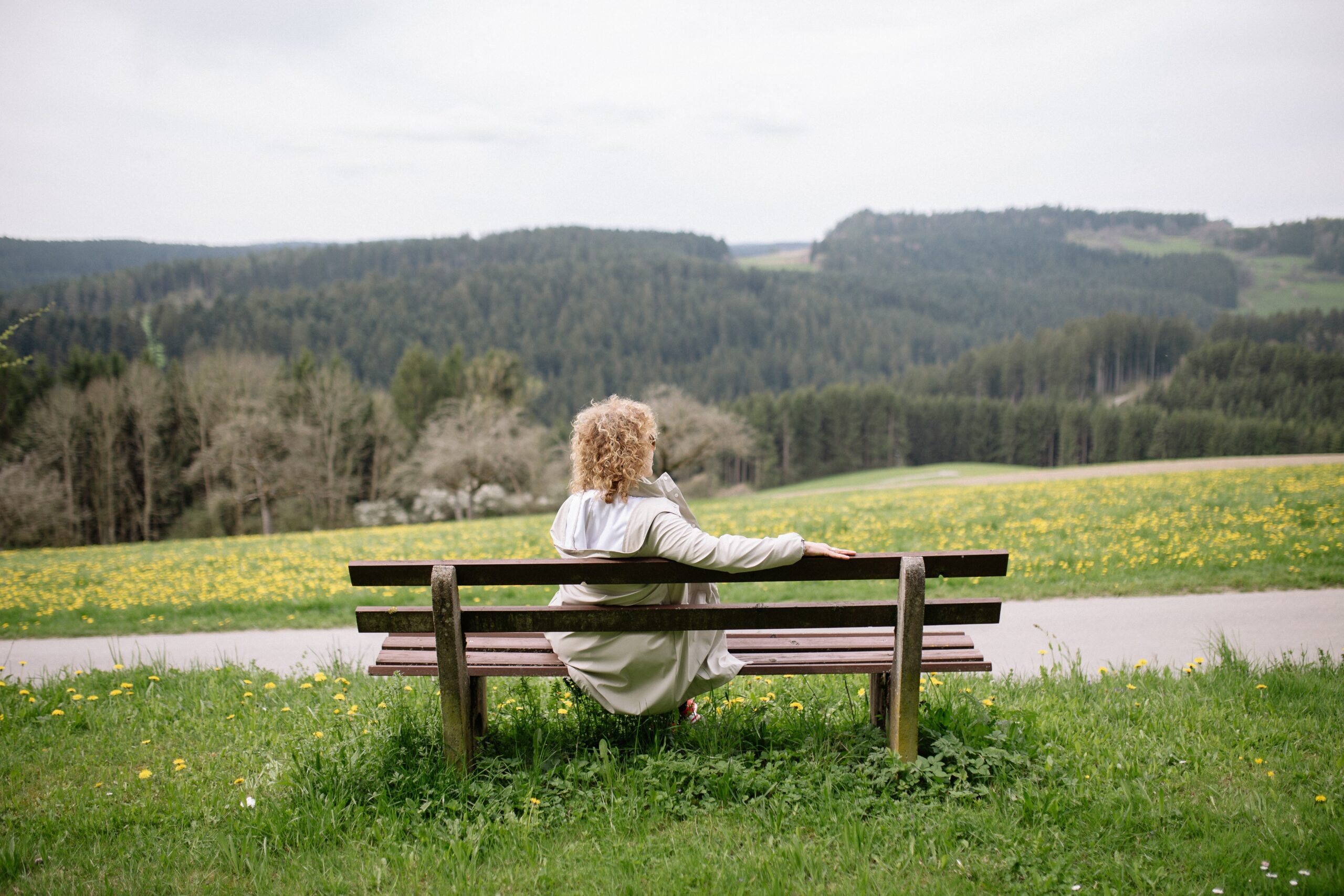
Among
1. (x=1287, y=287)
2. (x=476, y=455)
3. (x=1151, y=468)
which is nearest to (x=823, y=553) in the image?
(x=1151, y=468)

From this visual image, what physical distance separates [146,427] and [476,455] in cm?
2168

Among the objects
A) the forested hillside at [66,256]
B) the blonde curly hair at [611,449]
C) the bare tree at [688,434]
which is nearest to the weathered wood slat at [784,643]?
the blonde curly hair at [611,449]

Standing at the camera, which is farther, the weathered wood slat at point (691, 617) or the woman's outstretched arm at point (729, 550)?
the weathered wood slat at point (691, 617)

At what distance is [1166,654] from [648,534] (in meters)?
4.94

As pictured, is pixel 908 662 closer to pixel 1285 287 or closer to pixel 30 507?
pixel 30 507

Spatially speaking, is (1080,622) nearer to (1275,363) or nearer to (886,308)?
(1275,363)

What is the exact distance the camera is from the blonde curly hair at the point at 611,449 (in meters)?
3.53

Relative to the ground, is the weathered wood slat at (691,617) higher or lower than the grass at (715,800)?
higher

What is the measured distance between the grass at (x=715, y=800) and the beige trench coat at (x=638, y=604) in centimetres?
30

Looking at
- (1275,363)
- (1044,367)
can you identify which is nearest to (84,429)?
(1275,363)

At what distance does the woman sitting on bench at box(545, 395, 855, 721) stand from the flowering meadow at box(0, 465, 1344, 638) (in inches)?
208

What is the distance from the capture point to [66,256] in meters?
48.1

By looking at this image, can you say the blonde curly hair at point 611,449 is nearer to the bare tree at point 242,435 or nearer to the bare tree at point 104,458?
the bare tree at point 242,435

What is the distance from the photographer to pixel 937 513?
15.2 m
